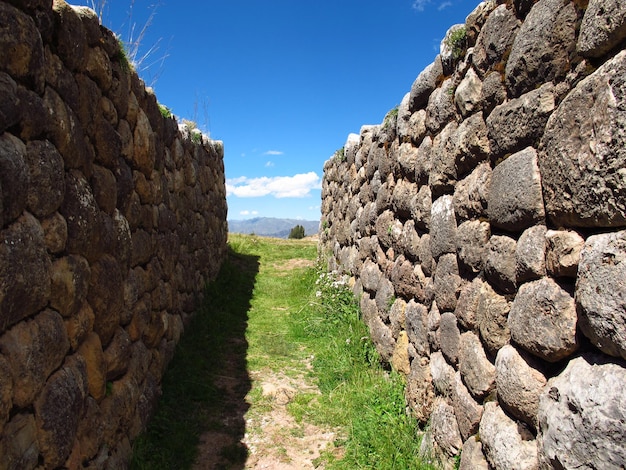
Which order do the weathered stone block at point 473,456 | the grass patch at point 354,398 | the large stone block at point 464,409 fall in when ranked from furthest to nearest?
the grass patch at point 354,398 < the large stone block at point 464,409 < the weathered stone block at point 473,456

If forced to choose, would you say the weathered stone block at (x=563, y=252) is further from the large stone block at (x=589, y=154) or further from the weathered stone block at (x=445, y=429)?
the weathered stone block at (x=445, y=429)

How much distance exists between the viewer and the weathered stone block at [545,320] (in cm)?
171

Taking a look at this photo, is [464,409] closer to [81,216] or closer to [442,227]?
[442,227]

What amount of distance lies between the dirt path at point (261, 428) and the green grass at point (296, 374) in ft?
0.08

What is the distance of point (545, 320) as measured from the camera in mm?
1832

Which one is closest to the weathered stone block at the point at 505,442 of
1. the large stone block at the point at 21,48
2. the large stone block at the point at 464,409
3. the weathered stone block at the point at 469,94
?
the large stone block at the point at 464,409

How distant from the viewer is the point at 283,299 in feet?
24.8

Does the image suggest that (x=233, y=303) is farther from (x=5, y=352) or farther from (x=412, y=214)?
(x=5, y=352)

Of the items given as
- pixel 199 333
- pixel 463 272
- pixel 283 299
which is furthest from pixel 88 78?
pixel 283 299

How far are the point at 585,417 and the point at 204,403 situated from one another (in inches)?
130

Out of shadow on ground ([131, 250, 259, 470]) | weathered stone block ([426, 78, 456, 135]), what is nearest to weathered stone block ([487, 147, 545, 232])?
weathered stone block ([426, 78, 456, 135])

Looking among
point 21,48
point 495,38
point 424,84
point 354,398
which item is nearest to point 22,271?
point 21,48

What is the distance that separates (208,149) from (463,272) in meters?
6.24

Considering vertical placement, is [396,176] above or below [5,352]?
above
